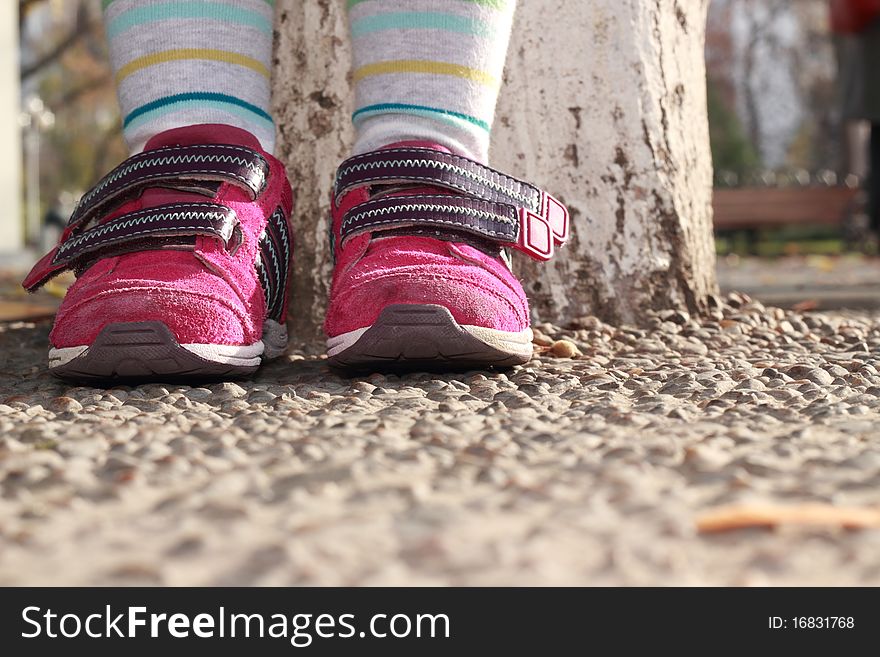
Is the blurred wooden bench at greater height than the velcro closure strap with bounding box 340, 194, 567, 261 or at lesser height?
greater

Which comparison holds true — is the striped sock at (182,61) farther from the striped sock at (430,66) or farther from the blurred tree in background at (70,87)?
the blurred tree in background at (70,87)

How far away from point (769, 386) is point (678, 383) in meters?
0.12

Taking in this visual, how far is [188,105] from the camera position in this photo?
1.48 m

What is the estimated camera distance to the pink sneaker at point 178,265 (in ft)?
4.16

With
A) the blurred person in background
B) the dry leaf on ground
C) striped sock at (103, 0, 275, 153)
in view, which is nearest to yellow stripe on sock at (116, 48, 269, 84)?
striped sock at (103, 0, 275, 153)

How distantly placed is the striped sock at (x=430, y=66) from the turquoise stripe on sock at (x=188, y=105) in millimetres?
193

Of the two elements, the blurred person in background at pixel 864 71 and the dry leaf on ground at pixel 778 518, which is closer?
the dry leaf on ground at pixel 778 518

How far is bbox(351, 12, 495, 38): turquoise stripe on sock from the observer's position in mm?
1438

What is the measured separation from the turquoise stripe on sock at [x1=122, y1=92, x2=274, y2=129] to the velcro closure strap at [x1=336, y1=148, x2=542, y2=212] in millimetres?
203

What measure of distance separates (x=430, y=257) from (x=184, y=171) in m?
0.37

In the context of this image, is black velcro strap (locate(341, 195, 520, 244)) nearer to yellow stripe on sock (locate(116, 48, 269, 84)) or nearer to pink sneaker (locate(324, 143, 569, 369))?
pink sneaker (locate(324, 143, 569, 369))

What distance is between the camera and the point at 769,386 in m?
1.29

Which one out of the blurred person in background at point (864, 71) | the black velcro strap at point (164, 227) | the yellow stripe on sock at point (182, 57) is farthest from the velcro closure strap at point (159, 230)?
the blurred person in background at point (864, 71)

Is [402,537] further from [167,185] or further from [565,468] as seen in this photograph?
[167,185]
